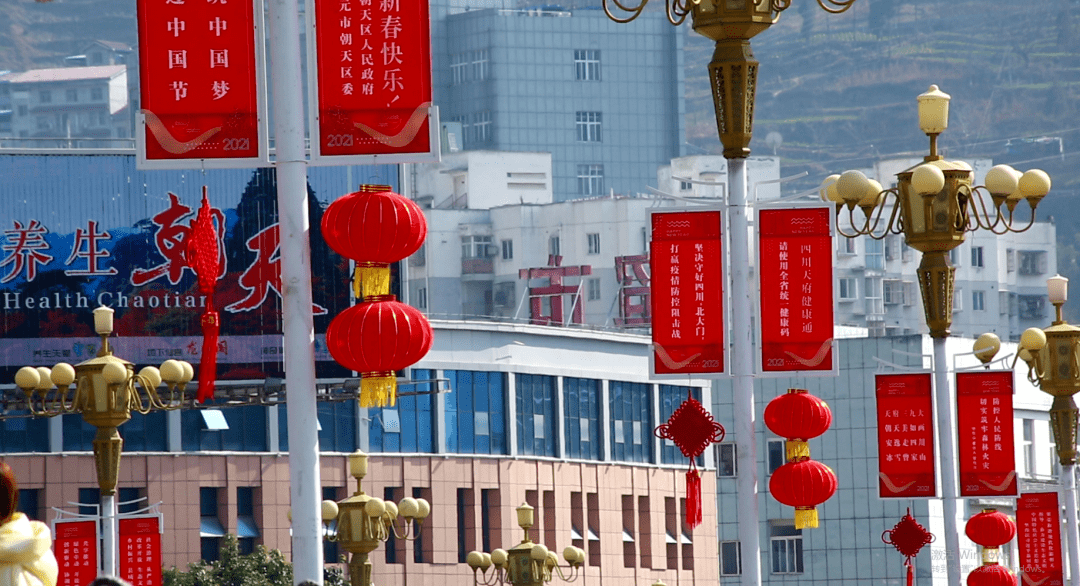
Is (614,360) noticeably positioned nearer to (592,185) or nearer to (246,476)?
(246,476)

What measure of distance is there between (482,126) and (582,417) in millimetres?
68771

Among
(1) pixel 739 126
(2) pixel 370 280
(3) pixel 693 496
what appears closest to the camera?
(2) pixel 370 280

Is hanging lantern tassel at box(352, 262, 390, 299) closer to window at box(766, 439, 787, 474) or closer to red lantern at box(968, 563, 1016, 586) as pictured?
red lantern at box(968, 563, 1016, 586)

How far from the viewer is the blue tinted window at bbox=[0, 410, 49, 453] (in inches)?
2144

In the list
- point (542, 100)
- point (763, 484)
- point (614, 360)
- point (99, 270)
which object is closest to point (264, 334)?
point (99, 270)

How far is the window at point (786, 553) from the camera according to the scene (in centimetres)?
7619

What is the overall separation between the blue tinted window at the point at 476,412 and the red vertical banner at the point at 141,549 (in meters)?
29.8

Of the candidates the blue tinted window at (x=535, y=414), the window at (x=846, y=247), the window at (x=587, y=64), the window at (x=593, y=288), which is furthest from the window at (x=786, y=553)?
the window at (x=587, y=64)

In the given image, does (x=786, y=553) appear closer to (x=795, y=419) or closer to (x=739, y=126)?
(x=795, y=419)

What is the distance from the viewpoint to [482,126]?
433 ft

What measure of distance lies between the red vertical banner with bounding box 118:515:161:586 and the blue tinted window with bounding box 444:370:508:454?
2984 cm

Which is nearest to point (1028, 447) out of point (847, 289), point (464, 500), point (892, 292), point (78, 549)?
point (464, 500)

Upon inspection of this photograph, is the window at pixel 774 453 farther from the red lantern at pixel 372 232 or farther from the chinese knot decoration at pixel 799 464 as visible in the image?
the red lantern at pixel 372 232

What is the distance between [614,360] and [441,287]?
36.1 m
